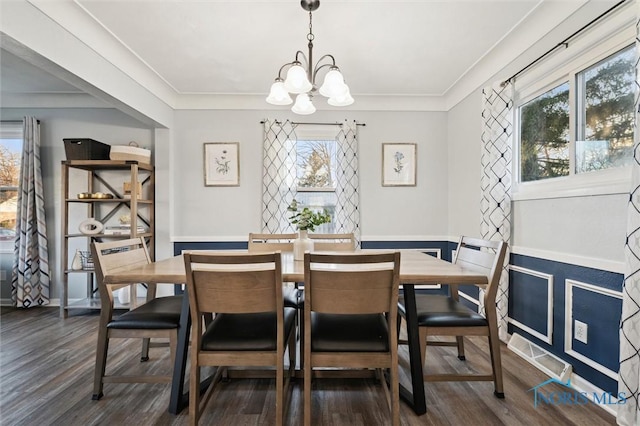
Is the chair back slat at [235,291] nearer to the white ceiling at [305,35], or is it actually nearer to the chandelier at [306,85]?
the chandelier at [306,85]

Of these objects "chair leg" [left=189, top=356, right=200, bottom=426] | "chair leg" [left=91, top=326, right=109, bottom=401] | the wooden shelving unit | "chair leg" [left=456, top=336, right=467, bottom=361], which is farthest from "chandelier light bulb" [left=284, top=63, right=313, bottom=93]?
the wooden shelving unit

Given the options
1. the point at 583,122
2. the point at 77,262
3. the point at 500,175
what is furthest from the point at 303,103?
the point at 77,262

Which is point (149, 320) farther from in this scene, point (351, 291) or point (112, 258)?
point (351, 291)

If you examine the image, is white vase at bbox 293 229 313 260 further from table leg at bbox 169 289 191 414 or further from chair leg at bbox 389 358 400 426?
chair leg at bbox 389 358 400 426

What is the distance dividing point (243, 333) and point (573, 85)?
252 cm

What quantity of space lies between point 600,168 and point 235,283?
7.10 ft

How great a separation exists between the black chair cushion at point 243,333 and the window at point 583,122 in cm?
207

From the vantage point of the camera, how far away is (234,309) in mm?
1397

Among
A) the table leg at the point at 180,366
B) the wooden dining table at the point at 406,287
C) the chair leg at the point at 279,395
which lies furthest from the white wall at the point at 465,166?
the table leg at the point at 180,366

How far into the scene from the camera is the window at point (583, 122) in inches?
65.6

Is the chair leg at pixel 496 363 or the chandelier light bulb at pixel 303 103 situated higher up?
the chandelier light bulb at pixel 303 103

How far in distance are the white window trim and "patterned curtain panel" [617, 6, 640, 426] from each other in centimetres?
22

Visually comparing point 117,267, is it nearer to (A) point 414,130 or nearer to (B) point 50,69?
(B) point 50,69

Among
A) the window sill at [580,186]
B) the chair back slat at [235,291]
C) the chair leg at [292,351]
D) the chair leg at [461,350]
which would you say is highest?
the window sill at [580,186]
